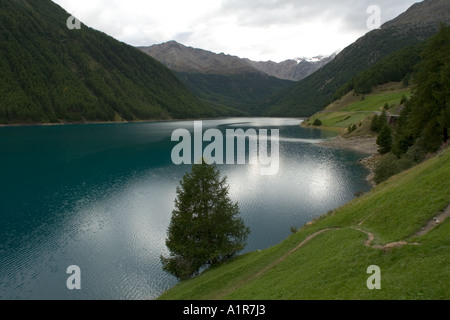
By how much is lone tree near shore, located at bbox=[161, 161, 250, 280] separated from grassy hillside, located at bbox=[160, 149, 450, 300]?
196cm

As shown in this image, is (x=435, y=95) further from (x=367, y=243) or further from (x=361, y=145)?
(x=361, y=145)

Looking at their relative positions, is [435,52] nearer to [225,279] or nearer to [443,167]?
[443,167]

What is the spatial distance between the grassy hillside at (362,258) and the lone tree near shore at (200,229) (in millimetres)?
1962

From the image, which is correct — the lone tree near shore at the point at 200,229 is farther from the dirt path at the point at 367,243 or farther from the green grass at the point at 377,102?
the green grass at the point at 377,102

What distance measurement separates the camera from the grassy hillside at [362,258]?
1298 centimetres

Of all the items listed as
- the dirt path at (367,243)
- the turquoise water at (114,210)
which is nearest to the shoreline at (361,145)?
the turquoise water at (114,210)

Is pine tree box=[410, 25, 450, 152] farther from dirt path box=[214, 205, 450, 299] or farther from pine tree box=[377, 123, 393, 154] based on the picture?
pine tree box=[377, 123, 393, 154]

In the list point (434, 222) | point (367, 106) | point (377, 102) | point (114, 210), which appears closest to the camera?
point (434, 222)

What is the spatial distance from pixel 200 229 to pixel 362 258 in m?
17.7

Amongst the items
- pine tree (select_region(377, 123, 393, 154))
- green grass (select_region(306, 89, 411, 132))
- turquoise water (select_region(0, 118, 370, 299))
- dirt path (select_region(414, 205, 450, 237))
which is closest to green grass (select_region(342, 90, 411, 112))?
green grass (select_region(306, 89, 411, 132))

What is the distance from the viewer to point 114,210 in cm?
4972

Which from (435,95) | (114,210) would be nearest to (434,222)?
(435,95)

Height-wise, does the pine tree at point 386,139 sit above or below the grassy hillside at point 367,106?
below
